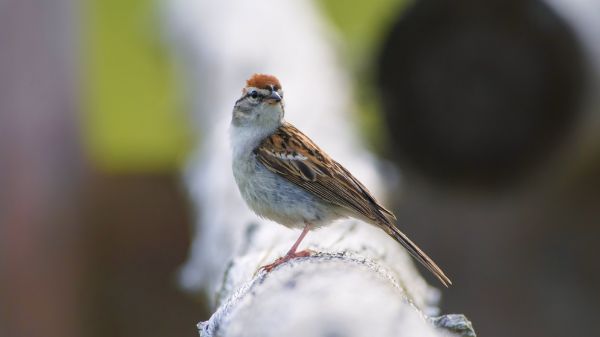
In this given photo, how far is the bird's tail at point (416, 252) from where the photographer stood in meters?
3.26

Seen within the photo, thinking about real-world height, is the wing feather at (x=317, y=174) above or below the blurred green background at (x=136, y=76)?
above

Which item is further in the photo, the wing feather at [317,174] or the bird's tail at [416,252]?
the wing feather at [317,174]

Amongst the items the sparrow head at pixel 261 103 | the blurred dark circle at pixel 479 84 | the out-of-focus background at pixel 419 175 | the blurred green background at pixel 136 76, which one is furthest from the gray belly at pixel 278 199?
the blurred green background at pixel 136 76

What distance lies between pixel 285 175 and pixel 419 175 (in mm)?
2988

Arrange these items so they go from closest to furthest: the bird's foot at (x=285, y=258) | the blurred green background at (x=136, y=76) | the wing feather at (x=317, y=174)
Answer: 1. the bird's foot at (x=285, y=258)
2. the wing feather at (x=317, y=174)
3. the blurred green background at (x=136, y=76)

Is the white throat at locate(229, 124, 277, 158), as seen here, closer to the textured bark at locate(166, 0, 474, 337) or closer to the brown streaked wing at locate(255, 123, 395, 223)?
the brown streaked wing at locate(255, 123, 395, 223)

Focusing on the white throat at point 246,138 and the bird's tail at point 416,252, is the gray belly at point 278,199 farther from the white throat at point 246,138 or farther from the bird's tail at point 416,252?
the bird's tail at point 416,252

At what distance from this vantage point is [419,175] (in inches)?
260

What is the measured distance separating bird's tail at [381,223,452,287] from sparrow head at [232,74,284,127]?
0.69 m

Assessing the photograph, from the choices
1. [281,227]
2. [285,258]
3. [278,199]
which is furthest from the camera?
[281,227]

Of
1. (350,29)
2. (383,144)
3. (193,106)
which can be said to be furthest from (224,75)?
(350,29)

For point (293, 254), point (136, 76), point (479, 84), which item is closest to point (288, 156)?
point (293, 254)

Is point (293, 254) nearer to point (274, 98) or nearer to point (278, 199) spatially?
point (278, 199)

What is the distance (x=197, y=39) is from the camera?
727 cm
